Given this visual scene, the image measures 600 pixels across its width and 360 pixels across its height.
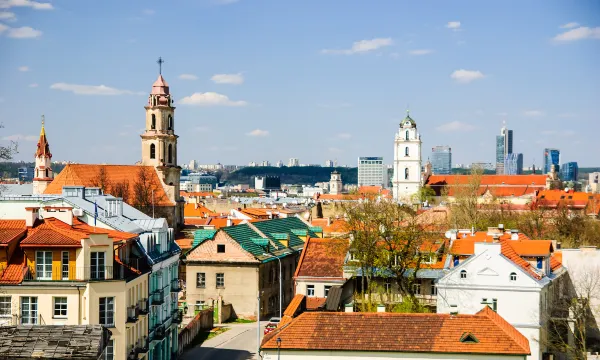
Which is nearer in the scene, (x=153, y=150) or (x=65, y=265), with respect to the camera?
(x=65, y=265)

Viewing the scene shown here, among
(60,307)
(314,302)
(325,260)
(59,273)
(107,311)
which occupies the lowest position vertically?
(314,302)

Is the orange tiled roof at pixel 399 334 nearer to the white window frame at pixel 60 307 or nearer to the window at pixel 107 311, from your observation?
→ the window at pixel 107 311

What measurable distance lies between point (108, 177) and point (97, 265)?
6892 cm

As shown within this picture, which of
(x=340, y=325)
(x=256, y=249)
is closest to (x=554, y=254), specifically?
(x=256, y=249)

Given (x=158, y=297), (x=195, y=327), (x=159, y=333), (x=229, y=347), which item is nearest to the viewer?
(x=159, y=333)

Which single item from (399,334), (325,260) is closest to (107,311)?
(399,334)

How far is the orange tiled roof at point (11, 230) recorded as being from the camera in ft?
134

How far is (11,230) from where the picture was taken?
41.8 meters

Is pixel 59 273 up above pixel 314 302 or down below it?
above

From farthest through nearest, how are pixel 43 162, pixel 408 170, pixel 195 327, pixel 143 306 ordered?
pixel 408 170 → pixel 43 162 → pixel 195 327 → pixel 143 306

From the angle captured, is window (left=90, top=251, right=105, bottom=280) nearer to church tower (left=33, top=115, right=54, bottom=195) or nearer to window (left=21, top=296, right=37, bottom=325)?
window (left=21, top=296, right=37, bottom=325)

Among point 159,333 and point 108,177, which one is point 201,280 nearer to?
point 159,333

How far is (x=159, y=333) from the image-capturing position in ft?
159

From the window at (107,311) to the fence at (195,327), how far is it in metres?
14.3
